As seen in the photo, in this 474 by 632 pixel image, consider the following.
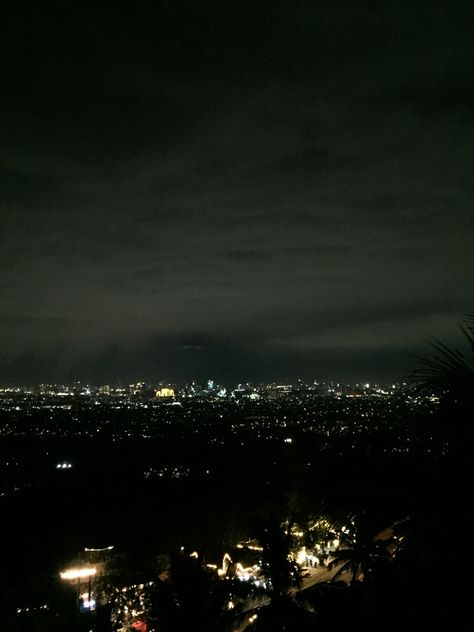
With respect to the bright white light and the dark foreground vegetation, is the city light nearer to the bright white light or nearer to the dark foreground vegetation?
the bright white light

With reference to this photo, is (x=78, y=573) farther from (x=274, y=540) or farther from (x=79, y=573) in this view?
(x=274, y=540)

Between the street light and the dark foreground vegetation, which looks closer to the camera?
the dark foreground vegetation

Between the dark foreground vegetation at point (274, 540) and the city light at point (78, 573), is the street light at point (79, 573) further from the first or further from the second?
the dark foreground vegetation at point (274, 540)

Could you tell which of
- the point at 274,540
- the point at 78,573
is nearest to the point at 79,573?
the point at 78,573

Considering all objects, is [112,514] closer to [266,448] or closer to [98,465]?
[98,465]

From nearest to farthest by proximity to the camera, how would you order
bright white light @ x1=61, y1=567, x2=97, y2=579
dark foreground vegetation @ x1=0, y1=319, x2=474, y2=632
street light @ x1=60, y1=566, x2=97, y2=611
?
dark foreground vegetation @ x1=0, y1=319, x2=474, y2=632 < street light @ x1=60, y1=566, x2=97, y2=611 < bright white light @ x1=61, y1=567, x2=97, y2=579

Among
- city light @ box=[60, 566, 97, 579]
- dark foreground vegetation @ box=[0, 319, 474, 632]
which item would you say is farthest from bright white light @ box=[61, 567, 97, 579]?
dark foreground vegetation @ box=[0, 319, 474, 632]

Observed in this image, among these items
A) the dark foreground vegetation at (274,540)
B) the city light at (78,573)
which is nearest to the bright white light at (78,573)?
the city light at (78,573)

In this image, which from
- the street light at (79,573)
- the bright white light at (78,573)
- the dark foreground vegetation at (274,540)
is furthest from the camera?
the bright white light at (78,573)
